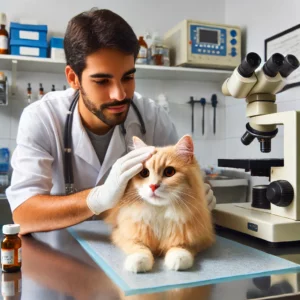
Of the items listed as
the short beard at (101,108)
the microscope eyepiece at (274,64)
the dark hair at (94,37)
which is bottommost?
the short beard at (101,108)

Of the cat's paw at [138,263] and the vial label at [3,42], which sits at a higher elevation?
the vial label at [3,42]

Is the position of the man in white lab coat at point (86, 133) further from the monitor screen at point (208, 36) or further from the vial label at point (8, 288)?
the monitor screen at point (208, 36)

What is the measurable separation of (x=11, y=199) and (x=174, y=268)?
683mm

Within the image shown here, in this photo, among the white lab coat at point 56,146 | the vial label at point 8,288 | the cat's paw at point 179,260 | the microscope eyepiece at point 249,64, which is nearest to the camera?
the vial label at point 8,288

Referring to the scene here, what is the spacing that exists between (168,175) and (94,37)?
618 millimetres

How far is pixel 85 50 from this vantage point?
4.11 feet

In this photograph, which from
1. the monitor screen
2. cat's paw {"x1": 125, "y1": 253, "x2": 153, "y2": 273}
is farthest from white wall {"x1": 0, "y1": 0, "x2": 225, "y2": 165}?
cat's paw {"x1": 125, "y1": 253, "x2": 153, "y2": 273}

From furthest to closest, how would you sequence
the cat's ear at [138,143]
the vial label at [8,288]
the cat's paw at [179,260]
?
1. the cat's ear at [138,143]
2. the cat's paw at [179,260]
3. the vial label at [8,288]

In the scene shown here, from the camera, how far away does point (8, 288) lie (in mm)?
675

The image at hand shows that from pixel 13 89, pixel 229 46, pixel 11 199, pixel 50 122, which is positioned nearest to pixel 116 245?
pixel 11 199

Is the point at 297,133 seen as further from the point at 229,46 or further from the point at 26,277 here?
the point at 229,46

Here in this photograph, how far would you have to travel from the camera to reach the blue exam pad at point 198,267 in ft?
2.25

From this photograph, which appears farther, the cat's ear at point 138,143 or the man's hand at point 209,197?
the man's hand at point 209,197

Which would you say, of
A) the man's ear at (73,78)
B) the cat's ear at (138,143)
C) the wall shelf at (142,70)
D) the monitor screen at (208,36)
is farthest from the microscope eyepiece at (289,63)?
the monitor screen at (208,36)
